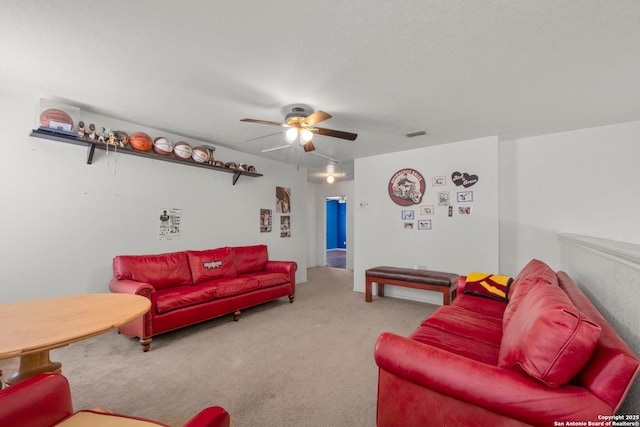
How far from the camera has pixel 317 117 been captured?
270 centimetres

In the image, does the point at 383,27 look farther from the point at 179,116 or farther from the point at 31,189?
the point at 31,189

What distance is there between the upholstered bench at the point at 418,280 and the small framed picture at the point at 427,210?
101cm

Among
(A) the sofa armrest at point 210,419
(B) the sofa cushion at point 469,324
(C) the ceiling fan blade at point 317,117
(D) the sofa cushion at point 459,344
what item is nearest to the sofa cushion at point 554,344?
(D) the sofa cushion at point 459,344

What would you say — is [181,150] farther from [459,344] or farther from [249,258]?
[459,344]

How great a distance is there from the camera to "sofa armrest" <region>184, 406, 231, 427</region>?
2.79ft

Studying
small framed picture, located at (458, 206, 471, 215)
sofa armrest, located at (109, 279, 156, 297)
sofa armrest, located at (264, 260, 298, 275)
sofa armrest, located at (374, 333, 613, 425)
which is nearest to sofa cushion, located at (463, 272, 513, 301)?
small framed picture, located at (458, 206, 471, 215)

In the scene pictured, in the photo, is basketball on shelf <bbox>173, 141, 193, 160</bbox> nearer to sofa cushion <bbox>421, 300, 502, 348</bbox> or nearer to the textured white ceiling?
the textured white ceiling

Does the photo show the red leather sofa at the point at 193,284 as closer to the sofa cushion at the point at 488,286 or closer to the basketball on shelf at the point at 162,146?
the basketball on shelf at the point at 162,146

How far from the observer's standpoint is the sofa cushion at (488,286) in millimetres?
2812

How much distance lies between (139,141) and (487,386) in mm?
4095

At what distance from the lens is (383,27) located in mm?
1863

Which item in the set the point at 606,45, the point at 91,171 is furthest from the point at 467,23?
the point at 91,171

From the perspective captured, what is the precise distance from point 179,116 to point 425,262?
4325 millimetres

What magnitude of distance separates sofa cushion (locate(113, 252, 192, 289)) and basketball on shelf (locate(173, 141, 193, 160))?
137 centimetres
